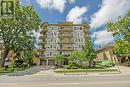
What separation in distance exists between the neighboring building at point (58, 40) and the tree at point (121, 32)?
46.9 m

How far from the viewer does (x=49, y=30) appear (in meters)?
78.4

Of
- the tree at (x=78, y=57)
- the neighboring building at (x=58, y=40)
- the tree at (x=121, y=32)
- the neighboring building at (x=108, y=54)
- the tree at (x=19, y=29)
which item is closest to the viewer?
the tree at (x=121, y=32)

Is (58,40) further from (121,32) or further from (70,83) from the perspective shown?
(70,83)

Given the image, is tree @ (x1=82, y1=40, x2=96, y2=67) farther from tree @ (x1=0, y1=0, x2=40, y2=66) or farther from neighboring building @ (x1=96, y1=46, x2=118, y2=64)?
neighboring building @ (x1=96, y1=46, x2=118, y2=64)

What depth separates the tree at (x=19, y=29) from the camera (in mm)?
45312

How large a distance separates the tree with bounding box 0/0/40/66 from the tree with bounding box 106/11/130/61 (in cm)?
2152

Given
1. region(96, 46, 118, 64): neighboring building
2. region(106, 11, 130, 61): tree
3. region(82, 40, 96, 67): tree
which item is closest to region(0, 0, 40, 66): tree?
region(82, 40, 96, 67): tree

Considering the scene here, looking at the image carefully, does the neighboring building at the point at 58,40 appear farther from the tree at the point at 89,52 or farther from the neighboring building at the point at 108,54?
the tree at the point at 89,52

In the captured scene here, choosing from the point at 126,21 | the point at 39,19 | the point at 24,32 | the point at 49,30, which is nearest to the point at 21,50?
the point at 24,32

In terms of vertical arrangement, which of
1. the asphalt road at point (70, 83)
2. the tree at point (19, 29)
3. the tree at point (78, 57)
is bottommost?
the asphalt road at point (70, 83)

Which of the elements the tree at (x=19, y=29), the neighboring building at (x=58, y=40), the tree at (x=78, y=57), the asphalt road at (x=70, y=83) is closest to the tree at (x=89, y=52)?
the tree at (x=78, y=57)

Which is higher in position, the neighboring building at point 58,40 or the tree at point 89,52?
the neighboring building at point 58,40

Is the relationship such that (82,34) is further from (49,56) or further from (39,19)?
(39,19)

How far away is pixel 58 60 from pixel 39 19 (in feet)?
60.3
